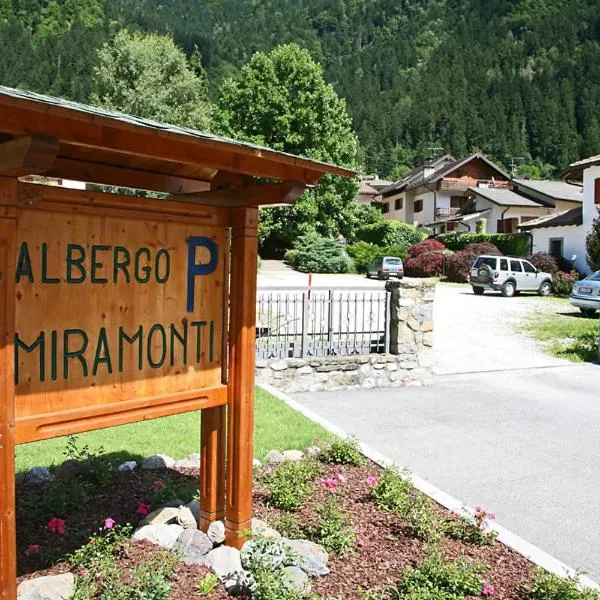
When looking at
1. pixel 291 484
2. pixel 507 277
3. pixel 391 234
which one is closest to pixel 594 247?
pixel 507 277

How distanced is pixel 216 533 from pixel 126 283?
5.83 feet

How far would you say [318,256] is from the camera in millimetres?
38500

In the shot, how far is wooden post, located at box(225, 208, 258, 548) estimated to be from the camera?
13.8 ft

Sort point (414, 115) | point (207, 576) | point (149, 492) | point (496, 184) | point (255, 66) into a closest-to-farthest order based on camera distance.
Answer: point (207, 576)
point (149, 492)
point (255, 66)
point (496, 184)
point (414, 115)

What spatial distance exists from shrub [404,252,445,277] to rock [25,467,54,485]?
34.2 metres

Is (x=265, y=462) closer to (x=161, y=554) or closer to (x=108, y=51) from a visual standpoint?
(x=161, y=554)

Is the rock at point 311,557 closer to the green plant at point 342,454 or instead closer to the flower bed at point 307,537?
the flower bed at point 307,537

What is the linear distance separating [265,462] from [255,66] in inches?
1608

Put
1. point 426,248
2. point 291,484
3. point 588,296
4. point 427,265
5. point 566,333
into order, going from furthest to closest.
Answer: point 426,248, point 427,265, point 588,296, point 566,333, point 291,484

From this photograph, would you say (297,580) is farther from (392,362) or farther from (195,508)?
(392,362)

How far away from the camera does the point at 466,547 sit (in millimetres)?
4555

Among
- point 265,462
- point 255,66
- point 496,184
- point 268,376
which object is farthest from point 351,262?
point 265,462

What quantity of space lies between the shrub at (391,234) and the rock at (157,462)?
4087 centimetres

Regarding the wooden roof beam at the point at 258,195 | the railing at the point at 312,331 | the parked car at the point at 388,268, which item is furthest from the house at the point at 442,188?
the wooden roof beam at the point at 258,195
